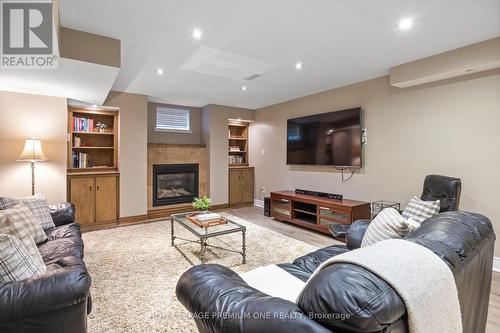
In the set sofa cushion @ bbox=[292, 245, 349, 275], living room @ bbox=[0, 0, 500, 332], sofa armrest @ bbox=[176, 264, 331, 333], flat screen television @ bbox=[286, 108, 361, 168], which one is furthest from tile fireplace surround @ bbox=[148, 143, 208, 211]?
sofa armrest @ bbox=[176, 264, 331, 333]

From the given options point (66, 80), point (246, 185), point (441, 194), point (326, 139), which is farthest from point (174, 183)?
point (441, 194)

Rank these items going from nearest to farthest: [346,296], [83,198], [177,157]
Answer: [346,296]
[83,198]
[177,157]

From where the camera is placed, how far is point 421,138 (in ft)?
11.0

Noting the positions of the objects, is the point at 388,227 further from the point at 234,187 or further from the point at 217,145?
the point at 234,187

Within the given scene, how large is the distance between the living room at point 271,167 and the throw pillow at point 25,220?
0.02 metres

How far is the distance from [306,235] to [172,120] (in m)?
3.88

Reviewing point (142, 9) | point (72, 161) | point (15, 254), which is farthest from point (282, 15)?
point (72, 161)

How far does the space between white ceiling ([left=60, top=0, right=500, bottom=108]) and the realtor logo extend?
0.84 ft

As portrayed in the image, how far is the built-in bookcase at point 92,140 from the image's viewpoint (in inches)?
171

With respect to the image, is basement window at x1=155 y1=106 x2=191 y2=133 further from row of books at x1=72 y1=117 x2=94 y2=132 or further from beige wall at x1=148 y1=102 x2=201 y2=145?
row of books at x1=72 y1=117 x2=94 y2=132

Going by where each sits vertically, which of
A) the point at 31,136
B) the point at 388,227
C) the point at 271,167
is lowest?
the point at 388,227

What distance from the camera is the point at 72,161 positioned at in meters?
4.33

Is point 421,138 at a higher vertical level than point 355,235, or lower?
higher

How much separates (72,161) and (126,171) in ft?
2.87
